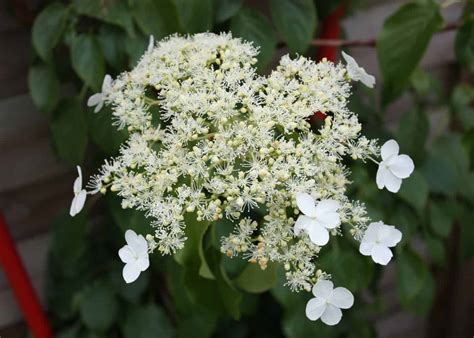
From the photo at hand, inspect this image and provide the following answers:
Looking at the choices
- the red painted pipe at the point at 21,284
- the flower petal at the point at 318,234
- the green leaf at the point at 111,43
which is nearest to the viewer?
the flower petal at the point at 318,234

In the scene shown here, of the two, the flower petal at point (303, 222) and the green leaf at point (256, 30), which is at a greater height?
the flower petal at point (303, 222)

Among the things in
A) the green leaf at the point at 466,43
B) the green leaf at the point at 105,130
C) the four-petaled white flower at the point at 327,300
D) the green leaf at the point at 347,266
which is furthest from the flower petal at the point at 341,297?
the green leaf at the point at 466,43

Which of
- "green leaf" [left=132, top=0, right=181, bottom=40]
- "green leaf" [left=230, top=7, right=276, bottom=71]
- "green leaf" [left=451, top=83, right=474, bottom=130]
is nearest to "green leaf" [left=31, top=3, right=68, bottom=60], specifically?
"green leaf" [left=132, top=0, right=181, bottom=40]

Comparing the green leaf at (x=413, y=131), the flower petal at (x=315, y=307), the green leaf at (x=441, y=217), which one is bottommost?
the green leaf at (x=441, y=217)

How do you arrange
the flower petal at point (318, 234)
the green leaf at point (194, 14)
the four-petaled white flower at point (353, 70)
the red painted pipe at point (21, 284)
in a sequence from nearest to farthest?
the flower petal at point (318, 234), the four-petaled white flower at point (353, 70), the green leaf at point (194, 14), the red painted pipe at point (21, 284)

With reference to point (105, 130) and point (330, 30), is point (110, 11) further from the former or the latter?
point (330, 30)

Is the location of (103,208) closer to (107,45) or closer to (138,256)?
(107,45)

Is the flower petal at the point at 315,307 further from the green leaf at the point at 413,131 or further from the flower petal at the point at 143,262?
the green leaf at the point at 413,131

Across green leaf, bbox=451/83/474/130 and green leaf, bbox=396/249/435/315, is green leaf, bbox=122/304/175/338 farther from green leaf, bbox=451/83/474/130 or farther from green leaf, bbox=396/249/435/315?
green leaf, bbox=451/83/474/130

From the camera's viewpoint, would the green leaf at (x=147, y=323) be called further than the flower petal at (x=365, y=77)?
Yes

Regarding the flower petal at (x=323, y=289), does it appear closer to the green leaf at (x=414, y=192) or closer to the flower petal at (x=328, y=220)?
the flower petal at (x=328, y=220)
